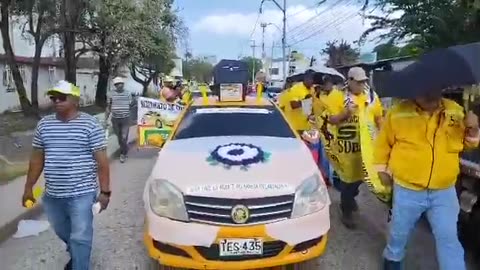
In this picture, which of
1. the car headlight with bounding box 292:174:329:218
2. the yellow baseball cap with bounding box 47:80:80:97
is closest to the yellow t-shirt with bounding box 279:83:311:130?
the car headlight with bounding box 292:174:329:218

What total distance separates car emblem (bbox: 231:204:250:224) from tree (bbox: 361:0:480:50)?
947 cm

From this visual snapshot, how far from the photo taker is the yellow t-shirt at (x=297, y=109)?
9242 mm

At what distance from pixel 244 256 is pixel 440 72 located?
6.43ft

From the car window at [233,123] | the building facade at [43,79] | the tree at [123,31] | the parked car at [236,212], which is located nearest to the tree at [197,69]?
the building facade at [43,79]

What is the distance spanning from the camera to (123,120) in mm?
12789

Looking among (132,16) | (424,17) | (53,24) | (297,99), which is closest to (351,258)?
(297,99)

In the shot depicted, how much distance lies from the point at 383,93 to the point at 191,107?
8.31 ft

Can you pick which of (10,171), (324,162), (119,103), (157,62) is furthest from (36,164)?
(157,62)

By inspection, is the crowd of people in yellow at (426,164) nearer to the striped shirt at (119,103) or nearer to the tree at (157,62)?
the striped shirt at (119,103)

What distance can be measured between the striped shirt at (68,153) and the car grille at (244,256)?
40.3 inches

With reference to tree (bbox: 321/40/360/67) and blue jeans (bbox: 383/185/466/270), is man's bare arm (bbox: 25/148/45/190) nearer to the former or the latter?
blue jeans (bbox: 383/185/466/270)

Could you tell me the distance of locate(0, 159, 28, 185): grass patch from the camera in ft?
32.5

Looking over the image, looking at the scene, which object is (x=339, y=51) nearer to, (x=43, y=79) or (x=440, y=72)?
(x=43, y=79)

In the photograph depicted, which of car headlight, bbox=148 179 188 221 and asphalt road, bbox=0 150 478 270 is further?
asphalt road, bbox=0 150 478 270
